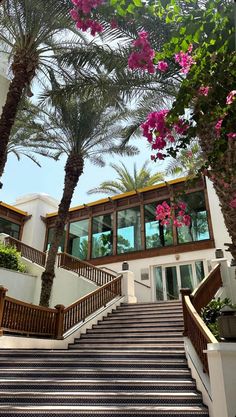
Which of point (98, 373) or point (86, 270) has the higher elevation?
point (86, 270)

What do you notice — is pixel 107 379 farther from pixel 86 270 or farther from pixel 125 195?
pixel 125 195

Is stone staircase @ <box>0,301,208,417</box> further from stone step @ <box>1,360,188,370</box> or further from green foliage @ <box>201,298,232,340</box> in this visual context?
green foliage @ <box>201,298,232,340</box>

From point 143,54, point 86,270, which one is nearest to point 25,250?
point 86,270

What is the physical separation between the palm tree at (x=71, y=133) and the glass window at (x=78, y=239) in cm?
702

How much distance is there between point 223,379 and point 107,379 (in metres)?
2.65

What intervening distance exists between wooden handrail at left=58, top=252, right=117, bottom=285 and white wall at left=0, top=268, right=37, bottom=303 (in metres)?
1.65

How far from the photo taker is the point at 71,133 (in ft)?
41.1

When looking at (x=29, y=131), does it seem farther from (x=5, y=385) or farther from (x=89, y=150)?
(x=5, y=385)

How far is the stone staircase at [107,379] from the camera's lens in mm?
4598

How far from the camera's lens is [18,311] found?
8.41 metres

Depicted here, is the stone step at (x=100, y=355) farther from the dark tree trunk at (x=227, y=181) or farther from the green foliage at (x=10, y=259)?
the green foliage at (x=10, y=259)

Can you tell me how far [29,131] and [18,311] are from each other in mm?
8611

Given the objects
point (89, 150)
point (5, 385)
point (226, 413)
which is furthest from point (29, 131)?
point (226, 413)

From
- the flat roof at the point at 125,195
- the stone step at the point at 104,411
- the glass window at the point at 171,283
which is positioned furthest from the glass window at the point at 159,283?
the stone step at the point at 104,411
